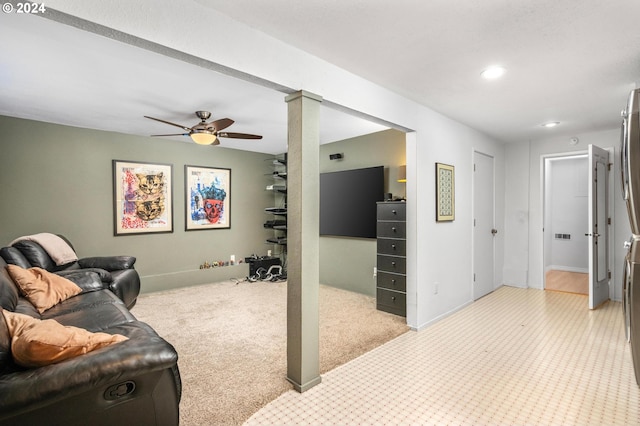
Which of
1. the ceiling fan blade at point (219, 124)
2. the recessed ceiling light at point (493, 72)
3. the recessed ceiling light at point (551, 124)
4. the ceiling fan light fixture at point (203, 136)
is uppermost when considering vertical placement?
the recessed ceiling light at point (551, 124)

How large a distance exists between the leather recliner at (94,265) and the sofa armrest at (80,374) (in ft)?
7.76

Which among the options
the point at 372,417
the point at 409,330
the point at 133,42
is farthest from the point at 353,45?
the point at 409,330

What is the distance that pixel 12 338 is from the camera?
4.64ft

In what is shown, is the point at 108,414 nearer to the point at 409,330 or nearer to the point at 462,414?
the point at 462,414

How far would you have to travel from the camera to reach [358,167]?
5000 mm

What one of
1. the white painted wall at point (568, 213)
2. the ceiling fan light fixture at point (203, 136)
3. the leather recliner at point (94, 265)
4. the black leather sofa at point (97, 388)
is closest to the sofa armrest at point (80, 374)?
the black leather sofa at point (97, 388)

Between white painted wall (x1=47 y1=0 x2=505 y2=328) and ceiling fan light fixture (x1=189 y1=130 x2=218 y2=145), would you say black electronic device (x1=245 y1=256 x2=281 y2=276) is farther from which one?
white painted wall (x1=47 y1=0 x2=505 y2=328)

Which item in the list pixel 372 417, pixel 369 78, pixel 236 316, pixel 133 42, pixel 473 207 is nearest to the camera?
pixel 133 42

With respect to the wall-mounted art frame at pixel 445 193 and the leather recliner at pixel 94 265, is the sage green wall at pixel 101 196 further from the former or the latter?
the wall-mounted art frame at pixel 445 193

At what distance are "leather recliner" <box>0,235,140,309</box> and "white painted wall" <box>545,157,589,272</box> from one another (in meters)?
7.25

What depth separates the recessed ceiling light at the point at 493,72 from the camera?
8.46 ft

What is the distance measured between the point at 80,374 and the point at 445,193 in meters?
3.67

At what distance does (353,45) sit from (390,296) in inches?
112

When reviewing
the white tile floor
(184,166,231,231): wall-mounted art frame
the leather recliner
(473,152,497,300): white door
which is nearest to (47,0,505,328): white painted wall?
(473,152,497,300): white door
